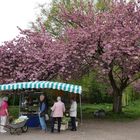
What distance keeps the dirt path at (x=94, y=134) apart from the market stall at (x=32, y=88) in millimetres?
1162

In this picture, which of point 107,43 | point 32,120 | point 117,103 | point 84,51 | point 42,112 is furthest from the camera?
point 117,103

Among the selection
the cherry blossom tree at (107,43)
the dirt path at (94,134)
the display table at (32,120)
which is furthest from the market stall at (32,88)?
the cherry blossom tree at (107,43)

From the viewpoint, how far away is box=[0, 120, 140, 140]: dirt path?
2166 centimetres

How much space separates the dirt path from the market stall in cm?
116

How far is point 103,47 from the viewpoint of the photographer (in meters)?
29.1

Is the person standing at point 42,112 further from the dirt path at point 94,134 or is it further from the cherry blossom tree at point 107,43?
the cherry blossom tree at point 107,43

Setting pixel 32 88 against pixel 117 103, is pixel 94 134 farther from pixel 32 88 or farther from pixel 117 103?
pixel 117 103

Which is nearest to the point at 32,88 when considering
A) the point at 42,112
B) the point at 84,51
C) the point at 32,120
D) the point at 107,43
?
the point at 32,120

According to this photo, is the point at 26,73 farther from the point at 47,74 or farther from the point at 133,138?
the point at 133,138

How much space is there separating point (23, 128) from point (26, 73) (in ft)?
22.9

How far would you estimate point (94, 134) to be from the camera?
75.9 feet

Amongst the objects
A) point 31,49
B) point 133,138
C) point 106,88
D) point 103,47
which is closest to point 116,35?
point 103,47

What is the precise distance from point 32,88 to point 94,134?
4671 millimetres

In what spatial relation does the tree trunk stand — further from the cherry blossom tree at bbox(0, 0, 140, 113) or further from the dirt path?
the dirt path
